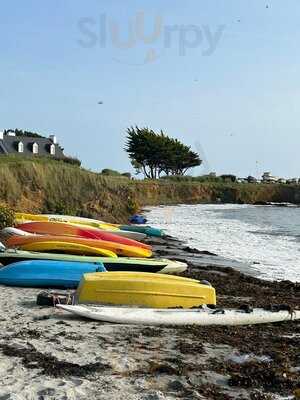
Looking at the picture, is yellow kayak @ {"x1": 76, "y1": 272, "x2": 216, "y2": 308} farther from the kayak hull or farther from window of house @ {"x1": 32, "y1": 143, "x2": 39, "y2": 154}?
window of house @ {"x1": 32, "y1": 143, "x2": 39, "y2": 154}

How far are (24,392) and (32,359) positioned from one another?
0.86m

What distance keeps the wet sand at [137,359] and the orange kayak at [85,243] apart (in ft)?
14.8

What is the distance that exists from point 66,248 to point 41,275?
271 cm

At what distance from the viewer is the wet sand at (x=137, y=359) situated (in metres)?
4.76

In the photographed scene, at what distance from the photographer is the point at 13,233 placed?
46.3 feet

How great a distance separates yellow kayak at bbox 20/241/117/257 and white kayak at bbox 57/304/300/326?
466 centimetres

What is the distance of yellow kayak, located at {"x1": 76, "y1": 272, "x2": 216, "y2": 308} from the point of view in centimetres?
761

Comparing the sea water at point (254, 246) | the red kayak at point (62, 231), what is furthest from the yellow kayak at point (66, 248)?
the sea water at point (254, 246)

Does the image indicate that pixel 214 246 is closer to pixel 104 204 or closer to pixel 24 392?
pixel 104 204

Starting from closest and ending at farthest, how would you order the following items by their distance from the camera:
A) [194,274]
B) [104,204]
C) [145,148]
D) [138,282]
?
[138,282] < [194,274] < [104,204] < [145,148]

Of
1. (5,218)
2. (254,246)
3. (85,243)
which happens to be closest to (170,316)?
(85,243)

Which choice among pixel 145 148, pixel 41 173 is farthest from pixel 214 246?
pixel 145 148

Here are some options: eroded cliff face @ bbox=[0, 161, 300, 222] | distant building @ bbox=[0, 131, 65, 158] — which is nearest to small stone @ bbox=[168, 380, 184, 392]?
eroded cliff face @ bbox=[0, 161, 300, 222]

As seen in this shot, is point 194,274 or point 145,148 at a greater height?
point 145,148
